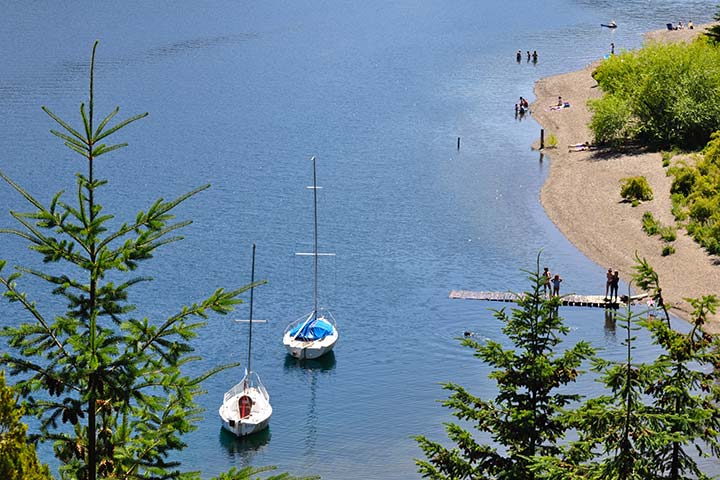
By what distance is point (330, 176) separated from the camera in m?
80.8

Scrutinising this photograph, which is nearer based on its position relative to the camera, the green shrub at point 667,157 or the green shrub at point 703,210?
the green shrub at point 703,210

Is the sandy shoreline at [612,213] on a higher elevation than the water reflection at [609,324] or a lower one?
higher

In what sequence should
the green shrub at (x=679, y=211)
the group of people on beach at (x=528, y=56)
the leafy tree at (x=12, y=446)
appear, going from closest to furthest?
the leafy tree at (x=12, y=446), the green shrub at (x=679, y=211), the group of people on beach at (x=528, y=56)

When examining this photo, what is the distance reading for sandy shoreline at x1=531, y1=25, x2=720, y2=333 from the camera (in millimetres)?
60094

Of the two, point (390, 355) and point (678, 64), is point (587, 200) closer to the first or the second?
point (678, 64)

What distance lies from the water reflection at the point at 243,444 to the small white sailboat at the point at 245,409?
22cm

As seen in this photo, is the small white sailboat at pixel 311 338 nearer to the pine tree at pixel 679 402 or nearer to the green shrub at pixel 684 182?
the green shrub at pixel 684 182

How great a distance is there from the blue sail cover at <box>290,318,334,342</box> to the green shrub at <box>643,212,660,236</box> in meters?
24.0

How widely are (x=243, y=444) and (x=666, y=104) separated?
52.9 metres

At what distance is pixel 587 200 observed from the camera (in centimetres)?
7481

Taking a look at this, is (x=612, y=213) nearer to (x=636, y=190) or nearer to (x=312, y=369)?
(x=636, y=190)

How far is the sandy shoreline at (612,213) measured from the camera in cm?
6009

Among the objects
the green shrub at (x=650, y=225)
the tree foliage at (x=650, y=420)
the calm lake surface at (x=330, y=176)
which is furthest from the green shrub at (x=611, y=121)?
the tree foliage at (x=650, y=420)

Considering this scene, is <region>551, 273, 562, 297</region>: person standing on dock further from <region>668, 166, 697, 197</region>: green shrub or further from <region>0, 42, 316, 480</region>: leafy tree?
<region>0, 42, 316, 480</region>: leafy tree
